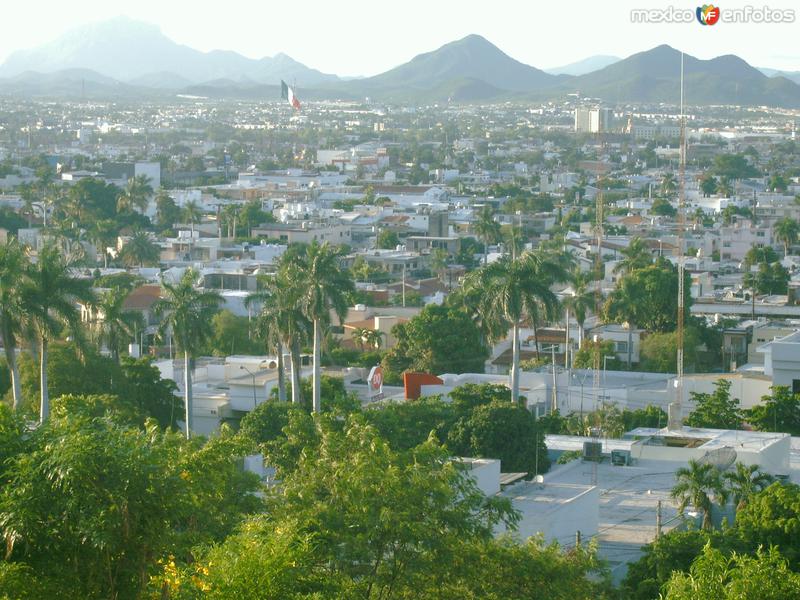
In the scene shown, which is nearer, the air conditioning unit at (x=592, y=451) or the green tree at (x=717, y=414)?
the air conditioning unit at (x=592, y=451)

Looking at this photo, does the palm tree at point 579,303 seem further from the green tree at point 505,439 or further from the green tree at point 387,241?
the green tree at point 387,241

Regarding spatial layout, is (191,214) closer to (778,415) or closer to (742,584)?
(778,415)

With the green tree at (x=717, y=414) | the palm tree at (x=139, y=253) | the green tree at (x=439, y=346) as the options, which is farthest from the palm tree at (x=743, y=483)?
the palm tree at (x=139, y=253)

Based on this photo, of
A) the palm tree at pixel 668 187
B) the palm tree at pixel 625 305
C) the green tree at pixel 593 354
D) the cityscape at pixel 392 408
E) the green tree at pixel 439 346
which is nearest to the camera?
the cityscape at pixel 392 408

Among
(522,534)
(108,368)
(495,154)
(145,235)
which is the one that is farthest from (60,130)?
(522,534)

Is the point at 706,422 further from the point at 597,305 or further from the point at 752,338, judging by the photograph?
the point at 597,305

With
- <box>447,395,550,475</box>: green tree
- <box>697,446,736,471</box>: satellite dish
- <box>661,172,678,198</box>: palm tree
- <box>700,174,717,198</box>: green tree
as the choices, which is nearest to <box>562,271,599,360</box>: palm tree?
<box>447,395,550,475</box>: green tree
